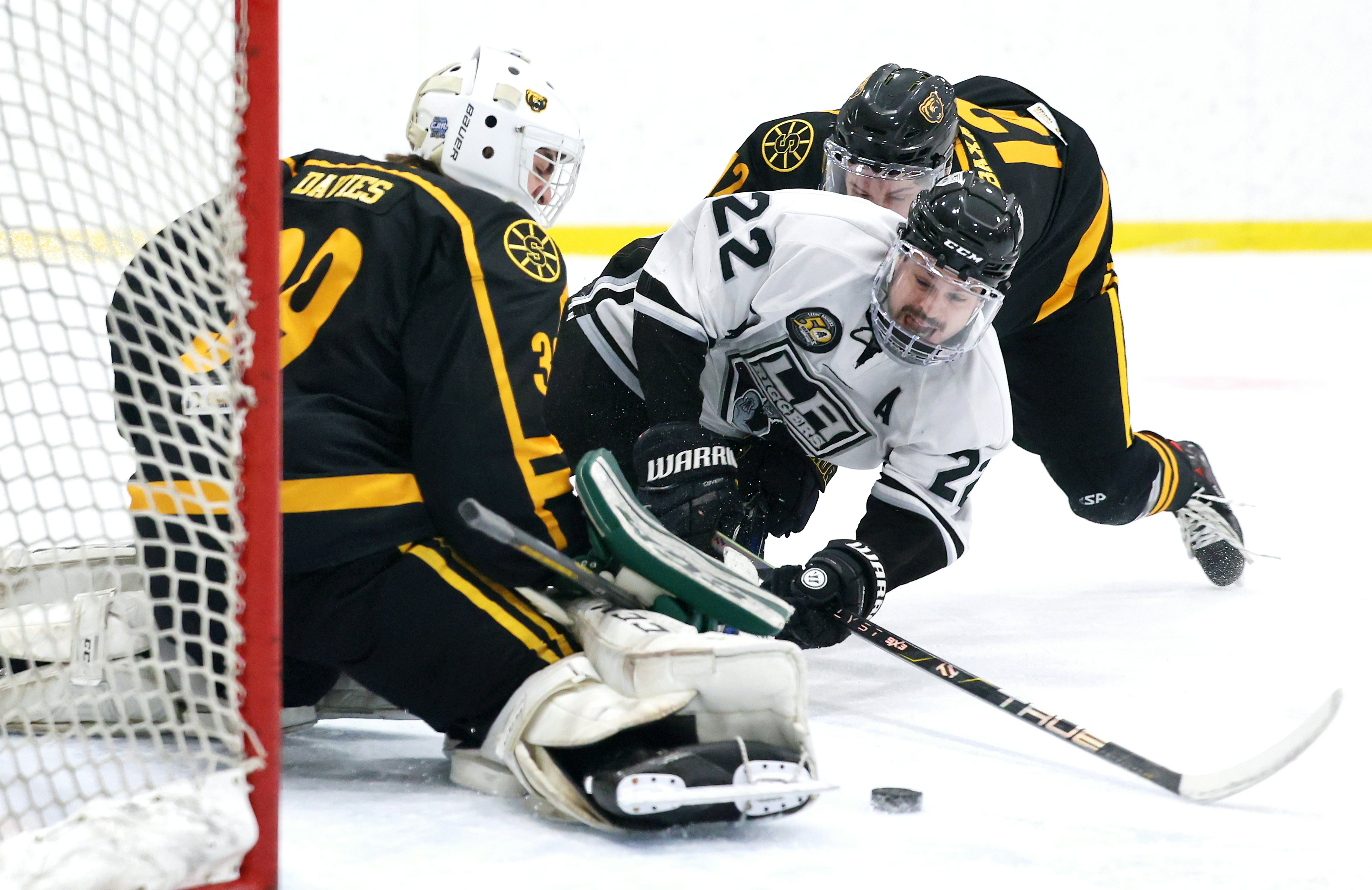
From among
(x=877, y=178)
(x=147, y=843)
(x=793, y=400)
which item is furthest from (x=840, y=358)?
(x=147, y=843)

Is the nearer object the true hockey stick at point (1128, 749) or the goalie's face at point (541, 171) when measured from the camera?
the true hockey stick at point (1128, 749)

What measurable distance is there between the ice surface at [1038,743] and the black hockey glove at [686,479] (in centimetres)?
33

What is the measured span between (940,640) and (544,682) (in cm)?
119

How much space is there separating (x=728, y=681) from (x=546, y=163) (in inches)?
30.9

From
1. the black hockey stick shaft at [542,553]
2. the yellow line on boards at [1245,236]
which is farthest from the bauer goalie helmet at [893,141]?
the yellow line on boards at [1245,236]

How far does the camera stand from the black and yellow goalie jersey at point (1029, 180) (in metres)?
2.73

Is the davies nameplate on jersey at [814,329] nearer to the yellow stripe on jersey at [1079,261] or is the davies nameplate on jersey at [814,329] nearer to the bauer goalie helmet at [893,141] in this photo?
the bauer goalie helmet at [893,141]

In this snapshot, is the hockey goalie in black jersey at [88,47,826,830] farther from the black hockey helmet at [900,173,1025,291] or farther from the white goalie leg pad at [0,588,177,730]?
the black hockey helmet at [900,173,1025,291]

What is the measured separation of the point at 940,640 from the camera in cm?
255

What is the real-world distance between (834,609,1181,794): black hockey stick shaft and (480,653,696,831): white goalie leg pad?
25.0 inches

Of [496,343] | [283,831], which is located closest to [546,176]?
[496,343]

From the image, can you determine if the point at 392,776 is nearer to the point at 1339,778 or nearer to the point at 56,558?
the point at 56,558

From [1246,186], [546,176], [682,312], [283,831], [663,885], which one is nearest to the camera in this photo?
[663,885]

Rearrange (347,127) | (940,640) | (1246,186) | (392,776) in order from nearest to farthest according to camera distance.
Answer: (392,776) < (940,640) < (347,127) < (1246,186)
